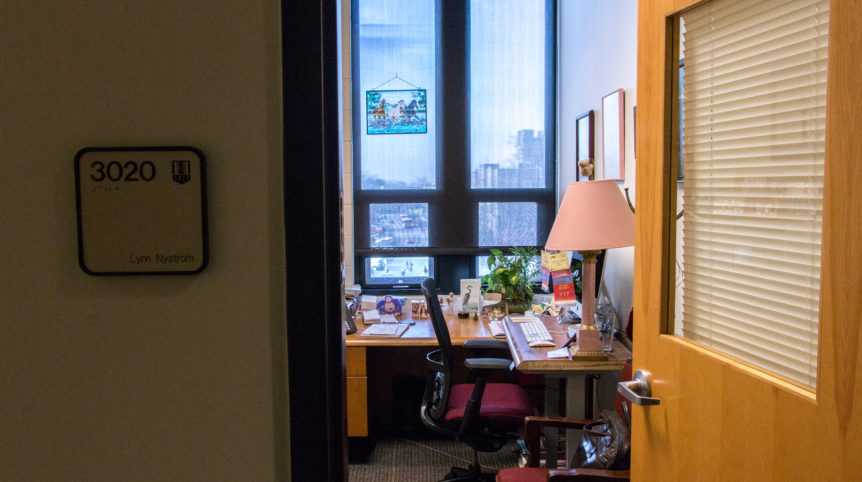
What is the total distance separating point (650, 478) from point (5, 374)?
1.32 m

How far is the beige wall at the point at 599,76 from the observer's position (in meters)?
2.67

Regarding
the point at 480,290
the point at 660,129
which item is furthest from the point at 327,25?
the point at 480,290

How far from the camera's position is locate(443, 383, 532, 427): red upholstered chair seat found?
267 cm

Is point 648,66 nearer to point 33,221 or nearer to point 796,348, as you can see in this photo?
point 796,348

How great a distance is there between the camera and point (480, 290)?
12.1ft

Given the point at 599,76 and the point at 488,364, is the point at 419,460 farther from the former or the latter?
the point at 599,76

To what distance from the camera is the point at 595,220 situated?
7.39 ft

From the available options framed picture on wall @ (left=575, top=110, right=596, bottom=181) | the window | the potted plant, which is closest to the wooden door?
framed picture on wall @ (left=575, top=110, right=596, bottom=181)

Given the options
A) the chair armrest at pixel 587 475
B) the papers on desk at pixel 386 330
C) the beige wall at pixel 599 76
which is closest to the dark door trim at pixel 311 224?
the chair armrest at pixel 587 475

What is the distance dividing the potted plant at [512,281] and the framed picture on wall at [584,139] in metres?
0.65

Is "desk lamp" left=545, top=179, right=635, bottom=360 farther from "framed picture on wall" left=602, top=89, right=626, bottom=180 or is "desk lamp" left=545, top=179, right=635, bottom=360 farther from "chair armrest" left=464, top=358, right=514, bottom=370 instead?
"framed picture on wall" left=602, top=89, right=626, bottom=180

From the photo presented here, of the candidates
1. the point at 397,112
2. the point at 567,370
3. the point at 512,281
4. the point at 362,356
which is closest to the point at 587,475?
the point at 567,370

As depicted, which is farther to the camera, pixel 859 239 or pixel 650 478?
pixel 650 478

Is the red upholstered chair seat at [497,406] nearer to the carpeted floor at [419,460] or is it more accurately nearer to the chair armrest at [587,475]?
the carpeted floor at [419,460]
